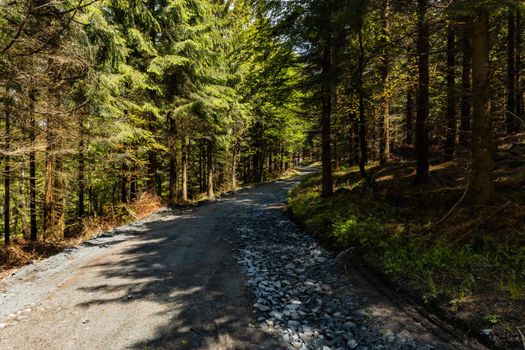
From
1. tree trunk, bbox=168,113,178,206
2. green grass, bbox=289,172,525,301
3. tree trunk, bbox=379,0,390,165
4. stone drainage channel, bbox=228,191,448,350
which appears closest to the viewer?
stone drainage channel, bbox=228,191,448,350

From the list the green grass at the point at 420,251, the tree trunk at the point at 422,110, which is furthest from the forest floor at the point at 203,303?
the tree trunk at the point at 422,110

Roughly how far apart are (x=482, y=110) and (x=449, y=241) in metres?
2.95

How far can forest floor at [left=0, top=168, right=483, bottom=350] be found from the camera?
448 centimetres

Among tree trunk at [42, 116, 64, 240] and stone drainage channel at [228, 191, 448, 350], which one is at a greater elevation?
tree trunk at [42, 116, 64, 240]

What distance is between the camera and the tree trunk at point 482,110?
641cm

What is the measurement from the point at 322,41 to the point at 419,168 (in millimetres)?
6394

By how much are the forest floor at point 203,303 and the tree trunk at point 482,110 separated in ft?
11.7

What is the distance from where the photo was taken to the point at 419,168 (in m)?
10.2

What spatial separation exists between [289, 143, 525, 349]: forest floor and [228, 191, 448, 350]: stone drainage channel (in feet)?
2.61

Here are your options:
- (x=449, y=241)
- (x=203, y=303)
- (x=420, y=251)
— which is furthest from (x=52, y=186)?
(x=449, y=241)

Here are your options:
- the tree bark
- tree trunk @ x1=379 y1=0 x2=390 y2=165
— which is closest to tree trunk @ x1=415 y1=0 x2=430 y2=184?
tree trunk @ x1=379 y1=0 x2=390 y2=165

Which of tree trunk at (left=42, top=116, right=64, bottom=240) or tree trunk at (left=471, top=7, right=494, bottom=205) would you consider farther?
tree trunk at (left=42, top=116, right=64, bottom=240)

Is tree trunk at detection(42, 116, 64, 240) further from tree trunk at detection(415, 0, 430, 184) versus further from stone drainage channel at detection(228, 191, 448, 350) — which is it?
tree trunk at detection(415, 0, 430, 184)

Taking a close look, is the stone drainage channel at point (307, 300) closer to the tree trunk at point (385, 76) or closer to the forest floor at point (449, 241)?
the forest floor at point (449, 241)
